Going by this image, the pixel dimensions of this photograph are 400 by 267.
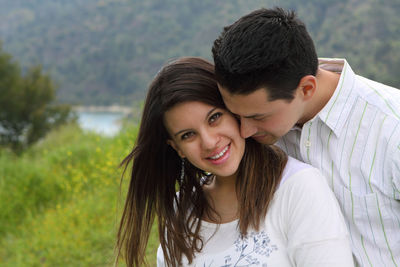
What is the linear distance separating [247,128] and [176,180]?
55 centimetres

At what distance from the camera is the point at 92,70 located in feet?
114

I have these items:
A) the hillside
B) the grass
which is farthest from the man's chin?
the hillside

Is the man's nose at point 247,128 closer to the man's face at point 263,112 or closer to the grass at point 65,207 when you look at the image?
the man's face at point 263,112

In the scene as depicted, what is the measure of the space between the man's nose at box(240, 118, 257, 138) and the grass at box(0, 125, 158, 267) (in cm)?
155

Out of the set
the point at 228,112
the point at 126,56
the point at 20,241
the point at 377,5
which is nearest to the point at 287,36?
the point at 228,112

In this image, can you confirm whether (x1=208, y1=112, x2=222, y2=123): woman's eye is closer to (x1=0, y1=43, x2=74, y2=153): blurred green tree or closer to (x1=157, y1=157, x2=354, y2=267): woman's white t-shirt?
(x1=157, y1=157, x2=354, y2=267): woman's white t-shirt

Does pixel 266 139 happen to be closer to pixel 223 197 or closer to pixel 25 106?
pixel 223 197

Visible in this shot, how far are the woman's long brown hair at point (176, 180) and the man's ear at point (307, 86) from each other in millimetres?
234

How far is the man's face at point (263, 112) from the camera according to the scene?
62.9 inches

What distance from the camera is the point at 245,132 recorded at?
1.67 meters

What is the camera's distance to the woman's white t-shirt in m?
1.45

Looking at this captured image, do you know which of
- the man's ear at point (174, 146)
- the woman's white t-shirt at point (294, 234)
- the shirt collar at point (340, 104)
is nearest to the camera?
the woman's white t-shirt at point (294, 234)

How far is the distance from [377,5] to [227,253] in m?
16.7

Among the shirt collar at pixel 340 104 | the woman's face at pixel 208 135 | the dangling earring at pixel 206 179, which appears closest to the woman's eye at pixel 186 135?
the woman's face at pixel 208 135
